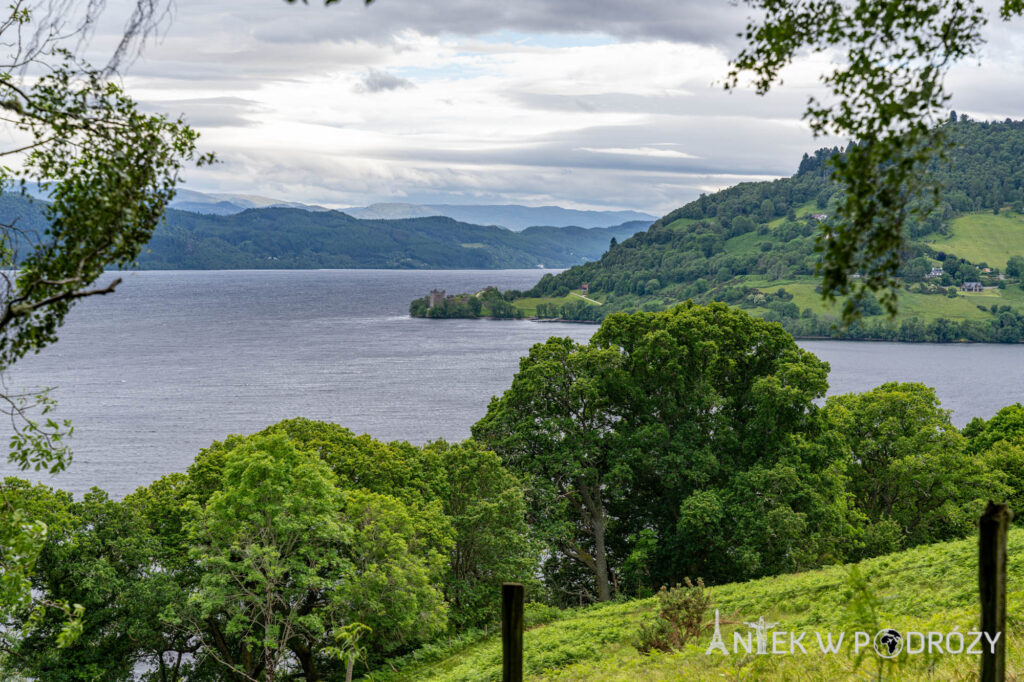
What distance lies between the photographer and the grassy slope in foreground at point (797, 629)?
379 inches

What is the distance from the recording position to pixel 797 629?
49.8 ft

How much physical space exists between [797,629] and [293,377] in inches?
4029

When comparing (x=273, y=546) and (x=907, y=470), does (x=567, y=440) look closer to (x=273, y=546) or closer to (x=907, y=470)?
(x=273, y=546)

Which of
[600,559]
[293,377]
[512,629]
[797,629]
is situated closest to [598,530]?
[600,559]

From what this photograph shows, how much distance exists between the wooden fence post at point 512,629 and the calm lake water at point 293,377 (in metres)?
56.9

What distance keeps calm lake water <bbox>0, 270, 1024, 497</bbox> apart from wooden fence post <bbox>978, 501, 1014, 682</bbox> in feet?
194

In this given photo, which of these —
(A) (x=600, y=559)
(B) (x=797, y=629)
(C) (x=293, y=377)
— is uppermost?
(B) (x=797, y=629)

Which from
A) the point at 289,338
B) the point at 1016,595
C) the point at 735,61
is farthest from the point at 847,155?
the point at 289,338

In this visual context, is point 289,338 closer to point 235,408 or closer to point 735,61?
point 235,408

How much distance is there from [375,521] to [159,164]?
2028 centimetres

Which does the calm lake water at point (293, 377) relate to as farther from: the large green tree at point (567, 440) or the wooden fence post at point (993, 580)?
the wooden fence post at point (993, 580)

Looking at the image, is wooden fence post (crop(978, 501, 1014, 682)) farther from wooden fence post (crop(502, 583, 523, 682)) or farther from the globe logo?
wooden fence post (crop(502, 583, 523, 682))

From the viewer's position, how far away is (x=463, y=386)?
104 meters

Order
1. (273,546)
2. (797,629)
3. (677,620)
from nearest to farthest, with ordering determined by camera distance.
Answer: (797,629)
(677,620)
(273,546)
